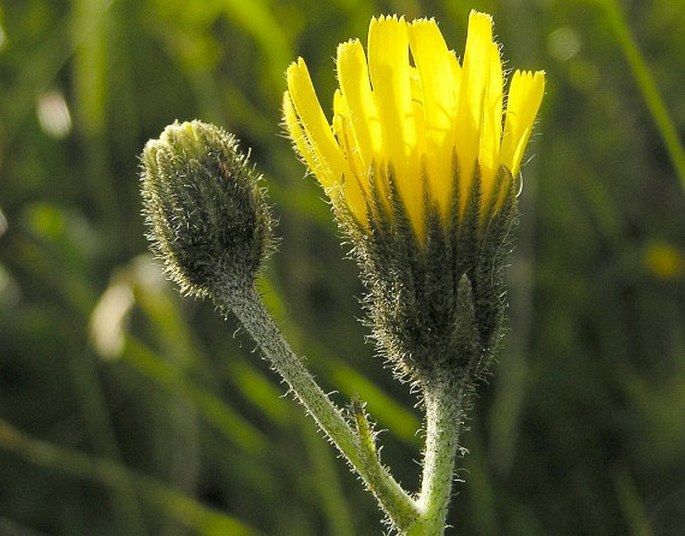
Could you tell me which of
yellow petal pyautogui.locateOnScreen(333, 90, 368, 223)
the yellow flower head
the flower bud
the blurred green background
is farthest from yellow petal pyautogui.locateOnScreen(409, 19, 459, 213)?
the blurred green background

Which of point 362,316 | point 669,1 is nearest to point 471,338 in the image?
point 362,316

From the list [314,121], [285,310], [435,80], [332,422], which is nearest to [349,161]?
[314,121]

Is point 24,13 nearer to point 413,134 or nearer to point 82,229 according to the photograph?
point 82,229

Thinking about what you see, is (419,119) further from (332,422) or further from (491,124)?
(332,422)

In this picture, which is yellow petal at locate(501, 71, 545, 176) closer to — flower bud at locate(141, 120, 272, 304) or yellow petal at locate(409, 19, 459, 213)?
yellow petal at locate(409, 19, 459, 213)

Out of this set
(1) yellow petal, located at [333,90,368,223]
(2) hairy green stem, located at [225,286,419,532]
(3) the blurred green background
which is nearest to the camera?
(2) hairy green stem, located at [225,286,419,532]

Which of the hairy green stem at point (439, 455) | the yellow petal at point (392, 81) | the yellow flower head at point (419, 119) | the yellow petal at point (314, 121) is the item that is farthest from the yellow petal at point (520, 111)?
the hairy green stem at point (439, 455)
